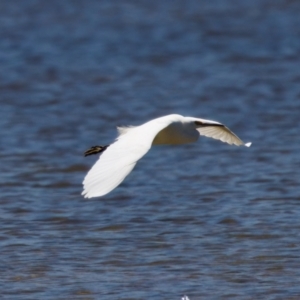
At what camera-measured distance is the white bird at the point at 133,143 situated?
4.35 meters

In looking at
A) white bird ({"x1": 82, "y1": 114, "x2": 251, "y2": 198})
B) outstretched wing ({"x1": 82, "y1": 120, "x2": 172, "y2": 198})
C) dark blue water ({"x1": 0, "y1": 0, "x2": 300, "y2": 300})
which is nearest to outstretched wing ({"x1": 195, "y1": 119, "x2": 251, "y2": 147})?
white bird ({"x1": 82, "y1": 114, "x2": 251, "y2": 198})

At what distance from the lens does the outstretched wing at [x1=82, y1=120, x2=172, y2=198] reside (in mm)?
4305

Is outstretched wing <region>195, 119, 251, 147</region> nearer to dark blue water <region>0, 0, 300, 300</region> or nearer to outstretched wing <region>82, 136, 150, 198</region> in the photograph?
dark blue water <region>0, 0, 300, 300</region>

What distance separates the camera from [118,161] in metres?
4.62

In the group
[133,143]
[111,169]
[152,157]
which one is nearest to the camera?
[111,169]

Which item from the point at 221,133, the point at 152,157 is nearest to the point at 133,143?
the point at 221,133

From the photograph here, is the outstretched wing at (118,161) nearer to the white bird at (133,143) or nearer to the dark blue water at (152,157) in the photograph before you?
the white bird at (133,143)

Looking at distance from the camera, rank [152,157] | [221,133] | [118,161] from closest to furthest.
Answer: [118,161]
[221,133]
[152,157]

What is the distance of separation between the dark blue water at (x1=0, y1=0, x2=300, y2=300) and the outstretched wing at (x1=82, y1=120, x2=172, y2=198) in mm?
915

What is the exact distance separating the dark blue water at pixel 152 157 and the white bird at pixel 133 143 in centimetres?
74

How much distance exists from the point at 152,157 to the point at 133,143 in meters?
4.17

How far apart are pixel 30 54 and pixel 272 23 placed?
445cm

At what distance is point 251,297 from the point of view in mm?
5398

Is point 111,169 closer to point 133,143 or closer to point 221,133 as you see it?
point 133,143
